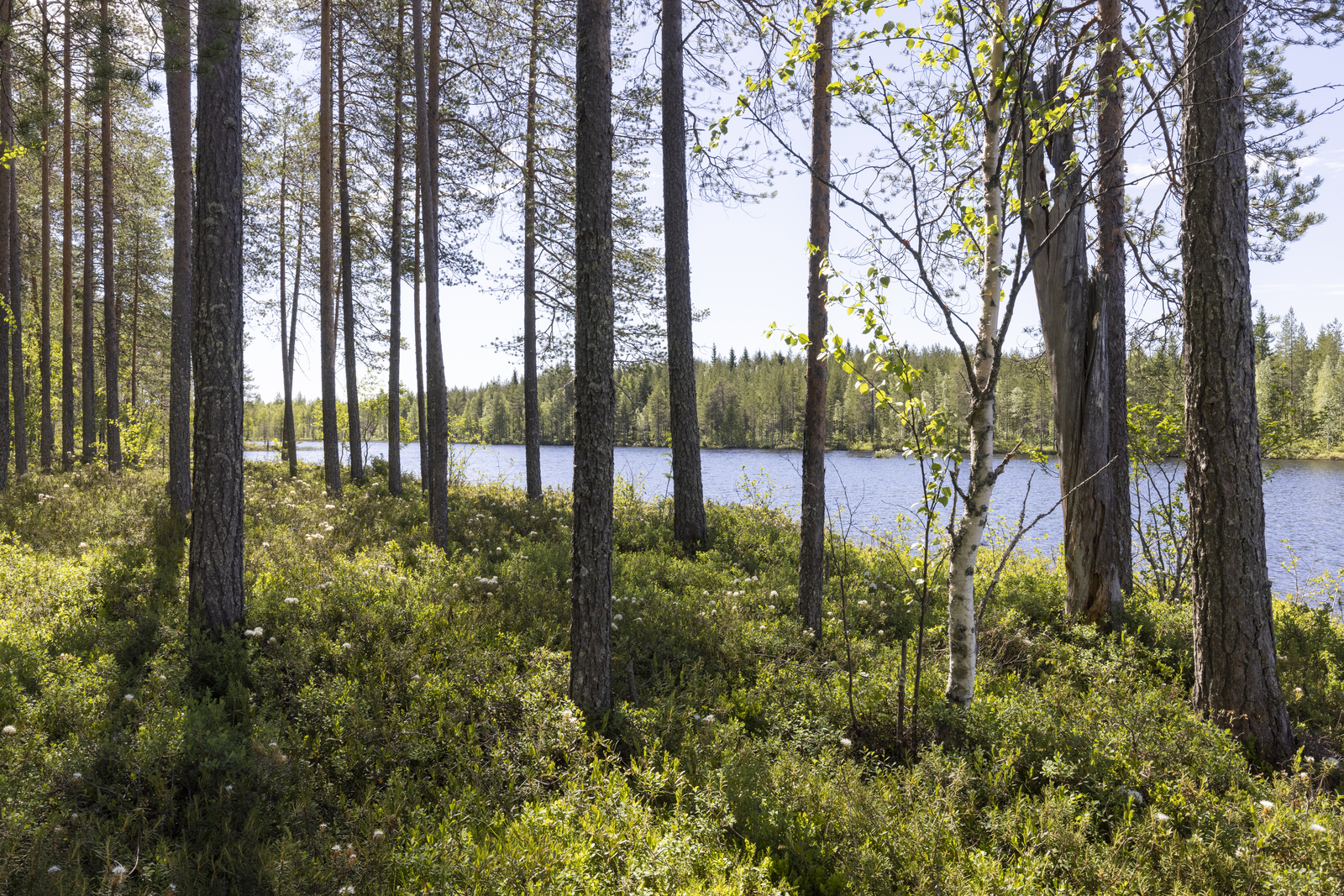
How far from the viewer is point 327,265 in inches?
486

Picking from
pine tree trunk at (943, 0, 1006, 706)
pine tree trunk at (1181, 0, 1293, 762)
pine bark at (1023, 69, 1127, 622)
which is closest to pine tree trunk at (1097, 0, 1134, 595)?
pine bark at (1023, 69, 1127, 622)

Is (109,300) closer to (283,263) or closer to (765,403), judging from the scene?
(283,263)

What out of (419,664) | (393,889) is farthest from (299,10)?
(393,889)

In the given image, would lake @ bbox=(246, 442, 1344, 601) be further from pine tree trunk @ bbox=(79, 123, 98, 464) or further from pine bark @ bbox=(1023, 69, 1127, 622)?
pine tree trunk @ bbox=(79, 123, 98, 464)

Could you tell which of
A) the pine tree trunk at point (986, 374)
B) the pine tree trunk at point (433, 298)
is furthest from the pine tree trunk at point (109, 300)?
the pine tree trunk at point (986, 374)

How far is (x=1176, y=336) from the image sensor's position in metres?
7.80

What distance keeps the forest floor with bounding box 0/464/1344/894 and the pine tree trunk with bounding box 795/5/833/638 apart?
0.49 m

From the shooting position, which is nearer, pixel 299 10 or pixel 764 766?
pixel 764 766

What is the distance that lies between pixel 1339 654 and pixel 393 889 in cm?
901

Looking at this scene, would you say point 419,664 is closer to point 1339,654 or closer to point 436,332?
point 436,332

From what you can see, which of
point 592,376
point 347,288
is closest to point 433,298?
point 592,376

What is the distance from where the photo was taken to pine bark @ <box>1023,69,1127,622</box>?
690 centimetres

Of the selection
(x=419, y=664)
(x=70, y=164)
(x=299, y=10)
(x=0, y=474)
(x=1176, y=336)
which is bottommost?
(x=419, y=664)

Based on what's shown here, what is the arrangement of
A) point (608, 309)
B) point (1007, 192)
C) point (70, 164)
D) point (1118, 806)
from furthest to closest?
1. point (70, 164)
2. point (608, 309)
3. point (1007, 192)
4. point (1118, 806)
